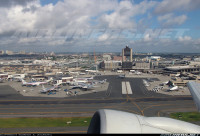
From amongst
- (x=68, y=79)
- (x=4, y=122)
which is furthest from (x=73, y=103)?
(x=68, y=79)

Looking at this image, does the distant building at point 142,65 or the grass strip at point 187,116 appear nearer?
the grass strip at point 187,116

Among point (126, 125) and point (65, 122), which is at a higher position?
point (126, 125)

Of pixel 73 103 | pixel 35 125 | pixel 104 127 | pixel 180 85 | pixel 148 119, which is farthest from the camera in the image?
pixel 180 85

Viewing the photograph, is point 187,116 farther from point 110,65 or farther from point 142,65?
point 110,65

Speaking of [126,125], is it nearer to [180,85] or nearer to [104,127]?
[104,127]

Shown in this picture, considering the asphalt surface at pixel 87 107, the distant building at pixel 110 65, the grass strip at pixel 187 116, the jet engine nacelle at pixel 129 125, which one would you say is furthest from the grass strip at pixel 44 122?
the distant building at pixel 110 65

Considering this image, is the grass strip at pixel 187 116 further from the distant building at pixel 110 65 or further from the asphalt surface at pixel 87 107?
the distant building at pixel 110 65

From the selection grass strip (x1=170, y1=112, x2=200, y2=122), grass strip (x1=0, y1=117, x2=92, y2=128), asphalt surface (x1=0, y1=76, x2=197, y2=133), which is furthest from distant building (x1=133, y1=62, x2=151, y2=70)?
grass strip (x1=0, y1=117, x2=92, y2=128)
